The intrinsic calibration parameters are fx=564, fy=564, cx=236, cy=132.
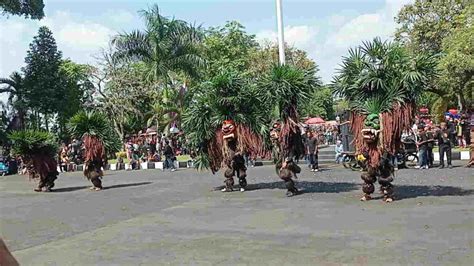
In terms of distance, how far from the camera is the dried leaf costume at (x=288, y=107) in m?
13.5

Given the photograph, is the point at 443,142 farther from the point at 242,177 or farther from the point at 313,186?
the point at 242,177

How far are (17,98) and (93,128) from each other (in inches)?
1064

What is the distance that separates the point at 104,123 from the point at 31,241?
8.27 meters

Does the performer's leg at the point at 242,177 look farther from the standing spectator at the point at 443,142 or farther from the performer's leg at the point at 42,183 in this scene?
the standing spectator at the point at 443,142

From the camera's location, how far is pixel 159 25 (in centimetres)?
3228

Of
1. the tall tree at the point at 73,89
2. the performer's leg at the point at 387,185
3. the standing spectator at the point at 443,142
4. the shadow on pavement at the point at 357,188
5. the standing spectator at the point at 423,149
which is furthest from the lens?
the tall tree at the point at 73,89

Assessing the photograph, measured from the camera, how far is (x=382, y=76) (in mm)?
12086

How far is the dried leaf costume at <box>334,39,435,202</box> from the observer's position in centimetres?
1160

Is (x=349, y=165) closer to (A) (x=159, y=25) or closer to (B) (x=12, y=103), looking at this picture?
(A) (x=159, y=25)

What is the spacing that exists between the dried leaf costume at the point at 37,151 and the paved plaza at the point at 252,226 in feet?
5.28

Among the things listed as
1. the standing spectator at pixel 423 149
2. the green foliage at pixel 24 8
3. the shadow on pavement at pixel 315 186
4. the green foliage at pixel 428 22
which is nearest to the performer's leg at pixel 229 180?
the shadow on pavement at pixel 315 186

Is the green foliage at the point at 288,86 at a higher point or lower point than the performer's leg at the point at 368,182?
higher

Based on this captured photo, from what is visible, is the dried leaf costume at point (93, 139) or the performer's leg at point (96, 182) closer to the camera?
the dried leaf costume at point (93, 139)

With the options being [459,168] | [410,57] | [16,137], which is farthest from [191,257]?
[459,168]
